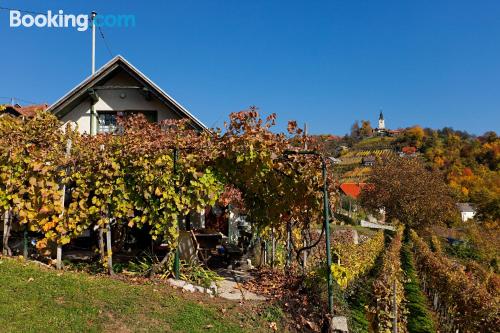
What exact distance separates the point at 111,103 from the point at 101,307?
A: 30.0ft

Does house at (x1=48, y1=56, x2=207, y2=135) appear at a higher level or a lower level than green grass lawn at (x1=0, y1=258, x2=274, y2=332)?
higher

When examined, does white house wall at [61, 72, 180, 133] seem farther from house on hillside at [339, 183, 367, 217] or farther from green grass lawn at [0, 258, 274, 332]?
house on hillside at [339, 183, 367, 217]

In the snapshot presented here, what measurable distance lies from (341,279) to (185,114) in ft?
25.2

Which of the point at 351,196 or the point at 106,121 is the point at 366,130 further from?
the point at 106,121

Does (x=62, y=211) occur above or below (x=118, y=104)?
below

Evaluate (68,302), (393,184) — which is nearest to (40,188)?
(68,302)

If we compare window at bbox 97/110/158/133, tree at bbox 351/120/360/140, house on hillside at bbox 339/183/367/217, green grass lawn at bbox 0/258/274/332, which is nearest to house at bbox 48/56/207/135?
window at bbox 97/110/158/133

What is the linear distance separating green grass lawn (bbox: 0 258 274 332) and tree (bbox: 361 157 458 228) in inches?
1215

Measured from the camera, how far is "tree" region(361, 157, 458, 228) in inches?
1335

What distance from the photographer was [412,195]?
34.4 m

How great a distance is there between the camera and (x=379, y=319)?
10.2m

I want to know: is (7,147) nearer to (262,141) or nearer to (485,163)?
(262,141)

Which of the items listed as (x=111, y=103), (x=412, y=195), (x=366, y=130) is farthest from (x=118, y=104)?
(x=366, y=130)

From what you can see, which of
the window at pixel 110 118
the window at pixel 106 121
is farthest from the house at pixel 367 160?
the window at pixel 106 121
